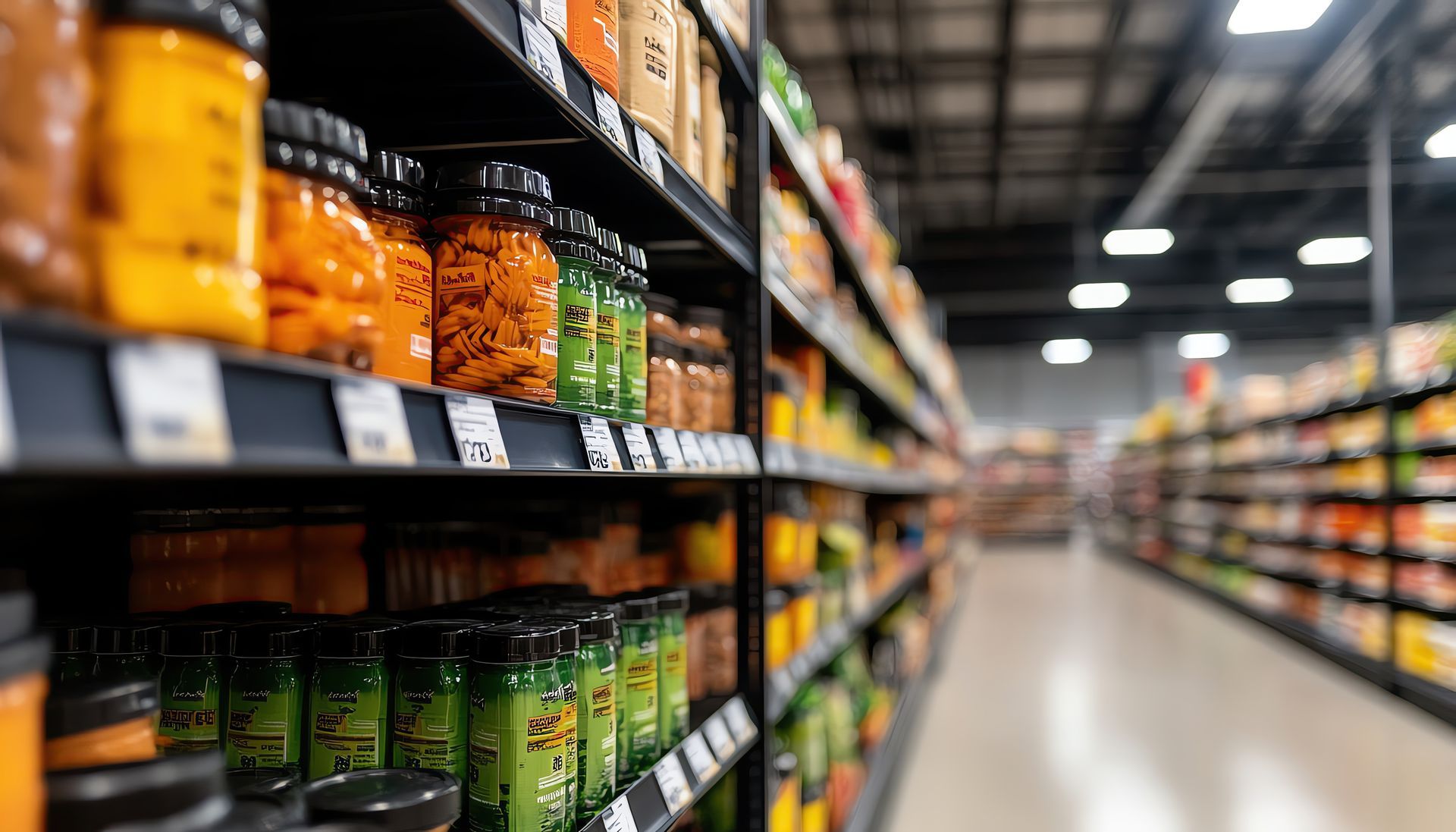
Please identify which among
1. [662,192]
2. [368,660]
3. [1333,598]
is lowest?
[1333,598]

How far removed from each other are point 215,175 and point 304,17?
19.3 inches

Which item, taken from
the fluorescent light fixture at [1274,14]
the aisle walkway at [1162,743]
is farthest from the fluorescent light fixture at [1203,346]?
the fluorescent light fixture at [1274,14]

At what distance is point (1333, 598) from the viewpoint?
6582 millimetres

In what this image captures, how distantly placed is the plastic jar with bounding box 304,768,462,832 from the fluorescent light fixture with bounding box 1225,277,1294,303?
14.2 m

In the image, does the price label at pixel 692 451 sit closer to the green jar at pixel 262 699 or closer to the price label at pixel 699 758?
the price label at pixel 699 758

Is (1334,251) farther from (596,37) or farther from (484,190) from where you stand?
(484,190)

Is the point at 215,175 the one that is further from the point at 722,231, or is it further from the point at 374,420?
the point at 722,231

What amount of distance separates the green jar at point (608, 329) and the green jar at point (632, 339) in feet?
0.06

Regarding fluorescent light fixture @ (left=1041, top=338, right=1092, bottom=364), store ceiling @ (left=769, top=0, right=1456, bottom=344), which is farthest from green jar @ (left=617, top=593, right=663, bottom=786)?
fluorescent light fixture @ (left=1041, top=338, right=1092, bottom=364)

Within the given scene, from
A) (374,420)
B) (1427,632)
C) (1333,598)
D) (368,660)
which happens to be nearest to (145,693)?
(374,420)

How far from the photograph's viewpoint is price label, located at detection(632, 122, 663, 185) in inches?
48.8

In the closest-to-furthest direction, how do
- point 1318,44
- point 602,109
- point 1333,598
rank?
point 602,109 → point 1333,598 → point 1318,44

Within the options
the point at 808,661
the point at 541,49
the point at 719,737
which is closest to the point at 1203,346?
the point at 808,661

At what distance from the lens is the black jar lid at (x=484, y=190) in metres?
1.01
